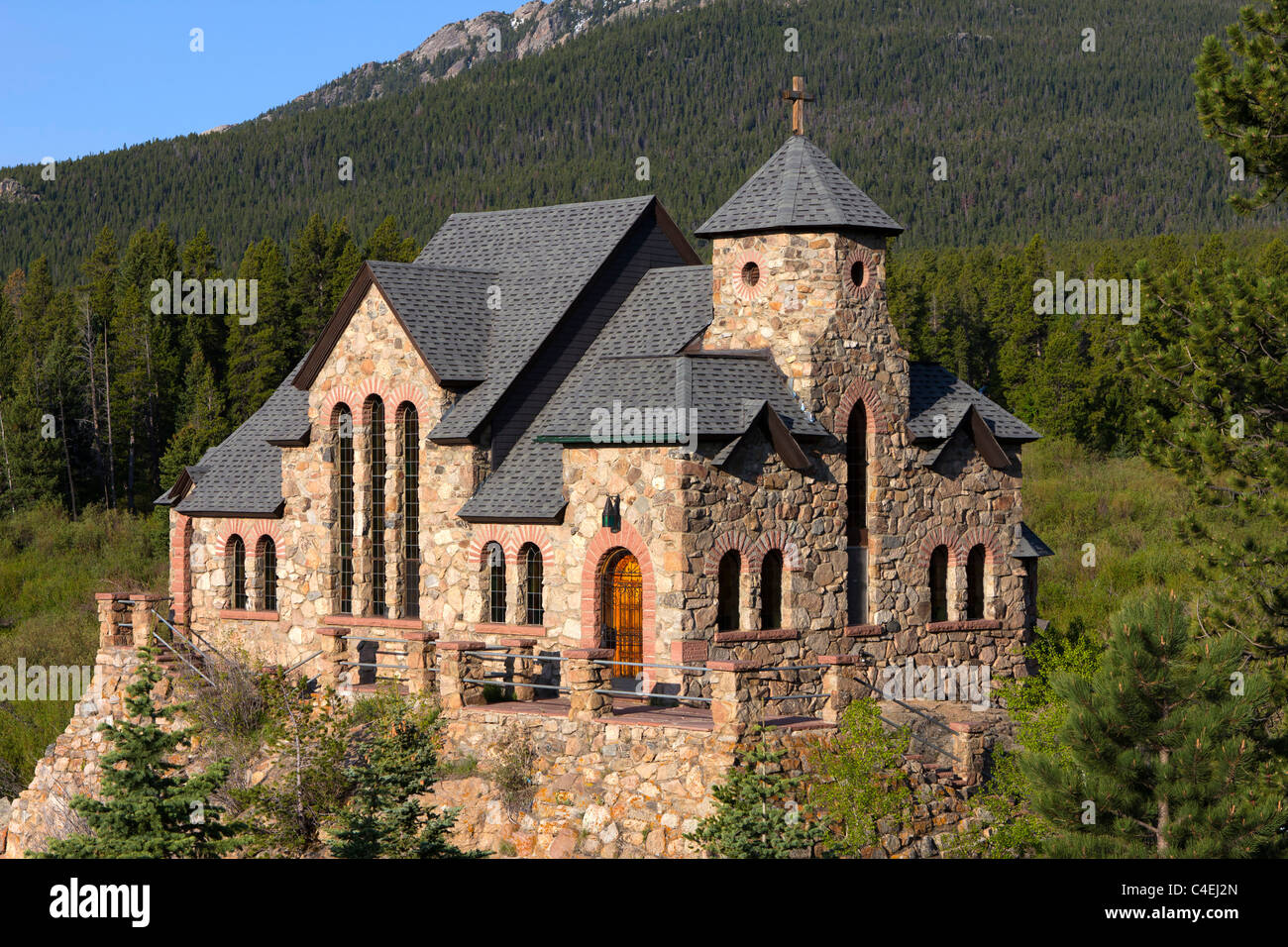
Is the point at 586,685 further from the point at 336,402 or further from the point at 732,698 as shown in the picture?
the point at 336,402

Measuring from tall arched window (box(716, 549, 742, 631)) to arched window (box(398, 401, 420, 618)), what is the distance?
27.2ft

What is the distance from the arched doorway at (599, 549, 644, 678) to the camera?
97.1 feet

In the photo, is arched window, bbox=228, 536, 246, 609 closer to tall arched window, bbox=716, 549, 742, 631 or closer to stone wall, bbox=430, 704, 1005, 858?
stone wall, bbox=430, 704, 1005, 858

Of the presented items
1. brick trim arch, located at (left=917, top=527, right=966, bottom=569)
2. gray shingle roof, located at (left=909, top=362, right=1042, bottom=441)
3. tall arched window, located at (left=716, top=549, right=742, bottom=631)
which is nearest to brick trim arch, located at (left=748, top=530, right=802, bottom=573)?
tall arched window, located at (left=716, top=549, right=742, bottom=631)

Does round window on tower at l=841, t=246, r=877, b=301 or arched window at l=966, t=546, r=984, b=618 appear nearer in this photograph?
round window on tower at l=841, t=246, r=877, b=301

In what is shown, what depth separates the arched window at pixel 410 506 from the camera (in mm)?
34656

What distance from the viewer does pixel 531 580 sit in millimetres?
32344

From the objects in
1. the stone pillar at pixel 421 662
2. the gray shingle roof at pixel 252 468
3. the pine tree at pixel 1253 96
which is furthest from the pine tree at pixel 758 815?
the gray shingle roof at pixel 252 468

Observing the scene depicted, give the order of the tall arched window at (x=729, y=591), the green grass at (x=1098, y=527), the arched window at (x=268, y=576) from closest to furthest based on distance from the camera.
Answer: the tall arched window at (x=729, y=591) → the arched window at (x=268, y=576) → the green grass at (x=1098, y=527)

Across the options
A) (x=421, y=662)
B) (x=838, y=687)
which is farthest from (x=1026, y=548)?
(x=421, y=662)

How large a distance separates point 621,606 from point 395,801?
711 cm

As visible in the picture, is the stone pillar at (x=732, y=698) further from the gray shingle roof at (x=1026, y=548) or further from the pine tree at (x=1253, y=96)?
Answer: the gray shingle roof at (x=1026, y=548)

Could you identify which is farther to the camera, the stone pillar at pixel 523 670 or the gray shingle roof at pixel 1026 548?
the gray shingle roof at pixel 1026 548

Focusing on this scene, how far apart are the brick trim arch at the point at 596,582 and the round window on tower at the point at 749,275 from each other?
5.33 meters
